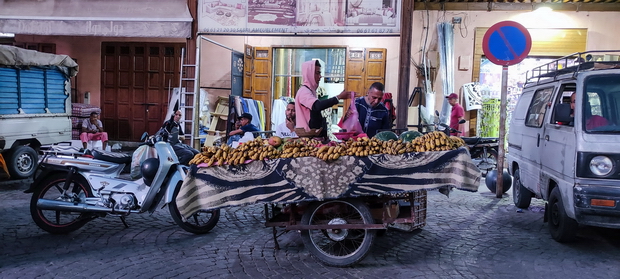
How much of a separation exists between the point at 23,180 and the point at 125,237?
16.5ft

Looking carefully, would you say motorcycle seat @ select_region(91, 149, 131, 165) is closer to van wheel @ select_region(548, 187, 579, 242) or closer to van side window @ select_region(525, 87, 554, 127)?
van wheel @ select_region(548, 187, 579, 242)

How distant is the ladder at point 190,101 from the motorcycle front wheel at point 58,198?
14.6 ft

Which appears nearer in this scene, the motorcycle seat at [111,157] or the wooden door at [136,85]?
the motorcycle seat at [111,157]

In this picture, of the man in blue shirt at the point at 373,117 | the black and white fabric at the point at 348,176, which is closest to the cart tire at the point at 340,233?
the black and white fabric at the point at 348,176

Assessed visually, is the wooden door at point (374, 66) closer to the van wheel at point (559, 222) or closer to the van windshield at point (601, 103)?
the van wheel at point (559, 222)

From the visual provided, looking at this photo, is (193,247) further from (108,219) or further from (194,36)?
(194,36)

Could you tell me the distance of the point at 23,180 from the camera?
9.57 metres

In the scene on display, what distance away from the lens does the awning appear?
10.7 m

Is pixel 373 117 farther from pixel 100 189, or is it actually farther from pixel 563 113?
pixel 100 189

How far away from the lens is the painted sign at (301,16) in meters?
9.67

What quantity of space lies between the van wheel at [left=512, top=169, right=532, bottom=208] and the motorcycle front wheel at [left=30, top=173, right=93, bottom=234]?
5.94 metres

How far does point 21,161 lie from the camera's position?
941cm

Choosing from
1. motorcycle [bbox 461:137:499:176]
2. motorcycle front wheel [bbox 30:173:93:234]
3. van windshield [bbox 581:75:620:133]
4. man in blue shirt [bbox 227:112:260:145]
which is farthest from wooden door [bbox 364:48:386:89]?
motorcycle front wheel [bbox 30:173:93:234]

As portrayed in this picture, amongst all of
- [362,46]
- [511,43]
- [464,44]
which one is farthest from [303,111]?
[464,44]
